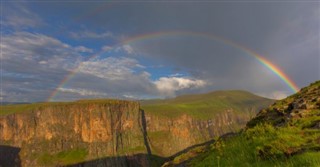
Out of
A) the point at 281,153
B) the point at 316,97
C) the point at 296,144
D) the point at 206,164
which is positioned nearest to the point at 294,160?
the point at 281,153

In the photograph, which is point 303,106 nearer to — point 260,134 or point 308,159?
point 260,134

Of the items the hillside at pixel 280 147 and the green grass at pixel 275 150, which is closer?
the green grass at pixel 275 150

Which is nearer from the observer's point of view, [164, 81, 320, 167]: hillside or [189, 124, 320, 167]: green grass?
[189, 124, 320, 167]: green grass

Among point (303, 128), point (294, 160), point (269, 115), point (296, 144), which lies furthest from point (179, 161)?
point (294, 160)

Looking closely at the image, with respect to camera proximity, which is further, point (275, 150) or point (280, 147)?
point (280, 147)

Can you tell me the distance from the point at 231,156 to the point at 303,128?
471cm

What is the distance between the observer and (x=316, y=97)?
22188 millimetres

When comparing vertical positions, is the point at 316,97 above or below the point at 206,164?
above

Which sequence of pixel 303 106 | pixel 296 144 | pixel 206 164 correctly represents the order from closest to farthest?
pixel 296 144 < pixel 206 164 < pixel 303 106

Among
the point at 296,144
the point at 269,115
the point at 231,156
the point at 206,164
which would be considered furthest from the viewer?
the point at 269,115

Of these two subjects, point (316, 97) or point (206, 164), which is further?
point (316, 97)

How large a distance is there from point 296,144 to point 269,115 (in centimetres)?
1286

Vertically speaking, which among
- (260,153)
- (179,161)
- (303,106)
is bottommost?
(179,161)

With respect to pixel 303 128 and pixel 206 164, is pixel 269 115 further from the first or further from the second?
pixel 206 164
